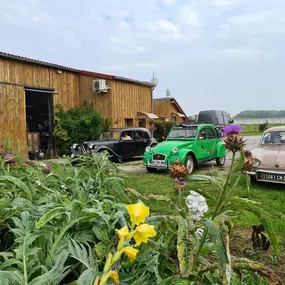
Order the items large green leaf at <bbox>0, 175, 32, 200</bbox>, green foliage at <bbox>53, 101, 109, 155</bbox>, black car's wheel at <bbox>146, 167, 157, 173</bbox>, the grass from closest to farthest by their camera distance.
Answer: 1. large green leaf at <bbox>0, 175, 32, 200</bbox>
2. the grass
3. black car's wheel at <bbox>146, 167, 157, 173</bbox>
4. green foliage at <bbox>53, 101, 109, 155</bbox>

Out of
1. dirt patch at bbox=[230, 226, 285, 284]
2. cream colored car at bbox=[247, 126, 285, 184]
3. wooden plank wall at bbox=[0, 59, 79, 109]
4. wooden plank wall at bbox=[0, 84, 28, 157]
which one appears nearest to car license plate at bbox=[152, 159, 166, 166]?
cream colored car at bbox=[247, 126, 285, 184]

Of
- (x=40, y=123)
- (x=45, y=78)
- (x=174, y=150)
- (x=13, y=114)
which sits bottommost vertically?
(x=174, y=150)

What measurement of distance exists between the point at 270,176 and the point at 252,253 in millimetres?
3923

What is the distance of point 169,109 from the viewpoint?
24812mm

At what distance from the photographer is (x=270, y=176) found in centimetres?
595

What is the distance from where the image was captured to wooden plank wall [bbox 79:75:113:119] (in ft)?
51.5

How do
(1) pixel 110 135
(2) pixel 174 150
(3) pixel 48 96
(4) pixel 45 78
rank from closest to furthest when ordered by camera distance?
(2) pixel 174 150, (1) pixel 110 135, (4) pixel 45 78, (3) pixel 48 96

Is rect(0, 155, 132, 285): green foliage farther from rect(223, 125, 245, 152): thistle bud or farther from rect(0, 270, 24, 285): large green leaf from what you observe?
rect(223, 125, 245, 152): thistle bud

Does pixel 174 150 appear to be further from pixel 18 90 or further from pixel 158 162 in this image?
pixel 18 90

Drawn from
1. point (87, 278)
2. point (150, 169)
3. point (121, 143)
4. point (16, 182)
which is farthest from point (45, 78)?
point (87, 278)

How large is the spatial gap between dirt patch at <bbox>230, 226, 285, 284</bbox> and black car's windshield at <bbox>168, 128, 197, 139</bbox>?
18.8 ft

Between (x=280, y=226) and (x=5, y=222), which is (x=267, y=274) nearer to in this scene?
(x=5, y=222)

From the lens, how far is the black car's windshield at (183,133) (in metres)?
9.11

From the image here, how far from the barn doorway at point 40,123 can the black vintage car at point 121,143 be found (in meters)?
3.39
